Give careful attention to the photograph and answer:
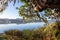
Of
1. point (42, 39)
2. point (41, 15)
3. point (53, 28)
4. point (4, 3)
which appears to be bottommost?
point (42, 39)

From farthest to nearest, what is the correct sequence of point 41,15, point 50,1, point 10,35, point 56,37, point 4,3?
point 10,35 < point 41,15 < point 56,37 < point 4,3 < point 50,1

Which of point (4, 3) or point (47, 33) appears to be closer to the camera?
point (4, 3)

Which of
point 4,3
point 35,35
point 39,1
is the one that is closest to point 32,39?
point 35,35

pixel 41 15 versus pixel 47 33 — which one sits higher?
pixel 41 15

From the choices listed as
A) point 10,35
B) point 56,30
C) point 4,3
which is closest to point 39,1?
point 4,3

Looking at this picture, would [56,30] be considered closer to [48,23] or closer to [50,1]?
[48,23]

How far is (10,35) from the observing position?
1316 cm

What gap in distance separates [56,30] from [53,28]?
1.67ft

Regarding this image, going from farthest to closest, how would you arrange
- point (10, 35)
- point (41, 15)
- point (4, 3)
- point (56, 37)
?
point (10, 35)
point (41, 15)
point (56, 37)
point (4, 3)

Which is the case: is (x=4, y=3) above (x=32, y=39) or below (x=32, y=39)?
above

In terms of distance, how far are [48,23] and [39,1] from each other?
635cm

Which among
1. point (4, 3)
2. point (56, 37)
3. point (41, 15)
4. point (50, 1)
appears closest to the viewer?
point (50, 1)

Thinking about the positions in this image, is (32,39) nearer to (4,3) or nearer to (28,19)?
(28,19)

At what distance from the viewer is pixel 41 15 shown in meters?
12.2
